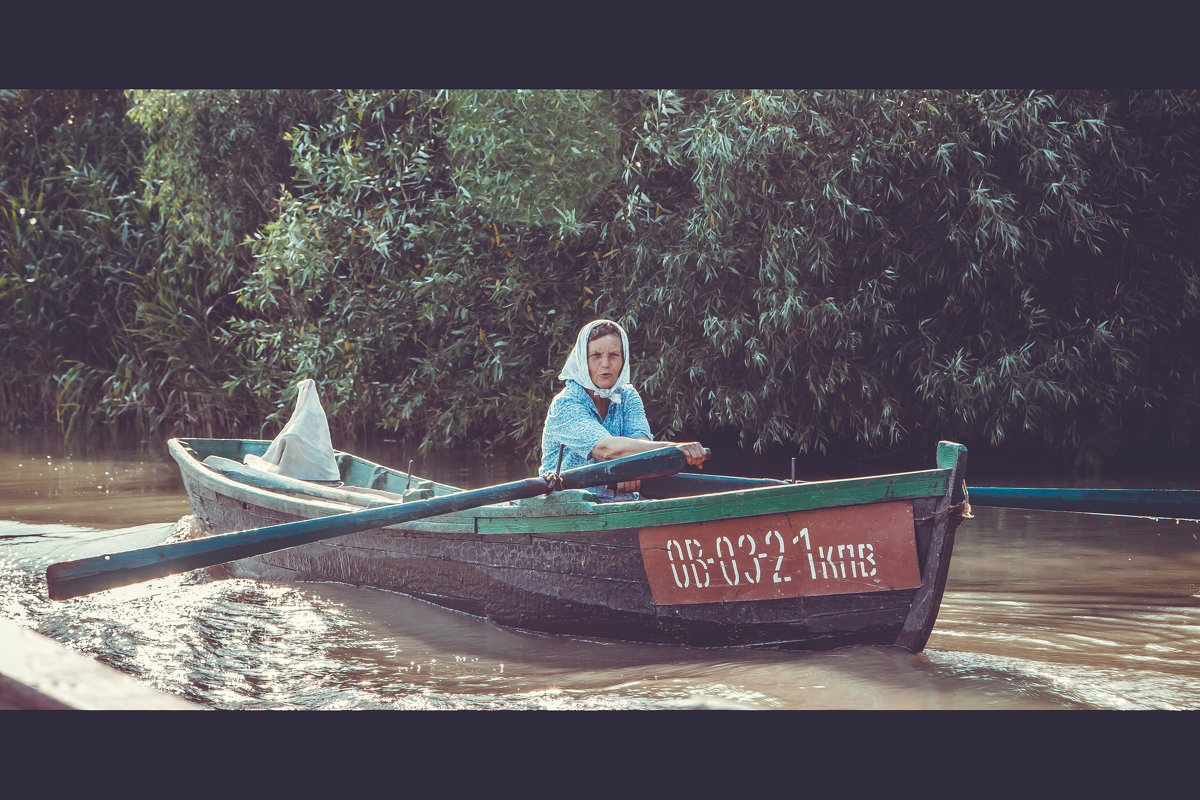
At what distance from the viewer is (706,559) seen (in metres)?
3.33

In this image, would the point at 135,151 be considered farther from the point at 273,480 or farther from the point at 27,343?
the point at 273,480

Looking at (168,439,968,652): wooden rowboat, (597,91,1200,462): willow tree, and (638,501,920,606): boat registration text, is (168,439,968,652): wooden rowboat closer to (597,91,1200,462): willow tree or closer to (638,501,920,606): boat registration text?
(638,501,920,606): boat registration text

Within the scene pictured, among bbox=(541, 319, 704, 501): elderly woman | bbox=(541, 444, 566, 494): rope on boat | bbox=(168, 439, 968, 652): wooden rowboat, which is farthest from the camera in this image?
bbox=(541, 319, 704, 501): elderly woman

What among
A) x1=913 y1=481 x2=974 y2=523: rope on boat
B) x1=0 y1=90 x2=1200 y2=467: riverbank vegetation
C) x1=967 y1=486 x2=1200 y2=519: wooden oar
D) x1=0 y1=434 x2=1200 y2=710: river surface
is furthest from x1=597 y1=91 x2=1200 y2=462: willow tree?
x1=913 y1=481 x2=974 y2=523: rope on boat

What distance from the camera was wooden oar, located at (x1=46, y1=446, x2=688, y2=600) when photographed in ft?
9.70

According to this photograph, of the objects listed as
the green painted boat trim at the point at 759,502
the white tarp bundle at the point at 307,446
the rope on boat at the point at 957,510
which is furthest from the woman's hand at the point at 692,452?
the white tarp bundle at the point at 307,446

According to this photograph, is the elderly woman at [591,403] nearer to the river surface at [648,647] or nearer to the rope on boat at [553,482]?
the rope on boat at [553,482]

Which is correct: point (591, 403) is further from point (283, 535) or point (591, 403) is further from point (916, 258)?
point (916, 258)

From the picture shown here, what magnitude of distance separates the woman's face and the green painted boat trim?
0.54 meters

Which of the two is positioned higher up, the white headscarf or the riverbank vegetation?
the riverbank vegetation

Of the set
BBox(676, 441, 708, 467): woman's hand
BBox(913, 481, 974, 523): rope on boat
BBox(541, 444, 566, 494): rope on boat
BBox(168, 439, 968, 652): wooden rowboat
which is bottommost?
BBox(168, 439, 968, 652): wooden rowboat

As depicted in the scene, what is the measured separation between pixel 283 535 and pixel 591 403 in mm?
1230

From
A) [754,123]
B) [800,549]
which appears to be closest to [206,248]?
[754,123]

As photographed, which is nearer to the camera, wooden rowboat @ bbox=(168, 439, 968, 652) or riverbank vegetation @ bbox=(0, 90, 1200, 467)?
wooden rowboat @ bbox=(168, 439, 968, 652)
